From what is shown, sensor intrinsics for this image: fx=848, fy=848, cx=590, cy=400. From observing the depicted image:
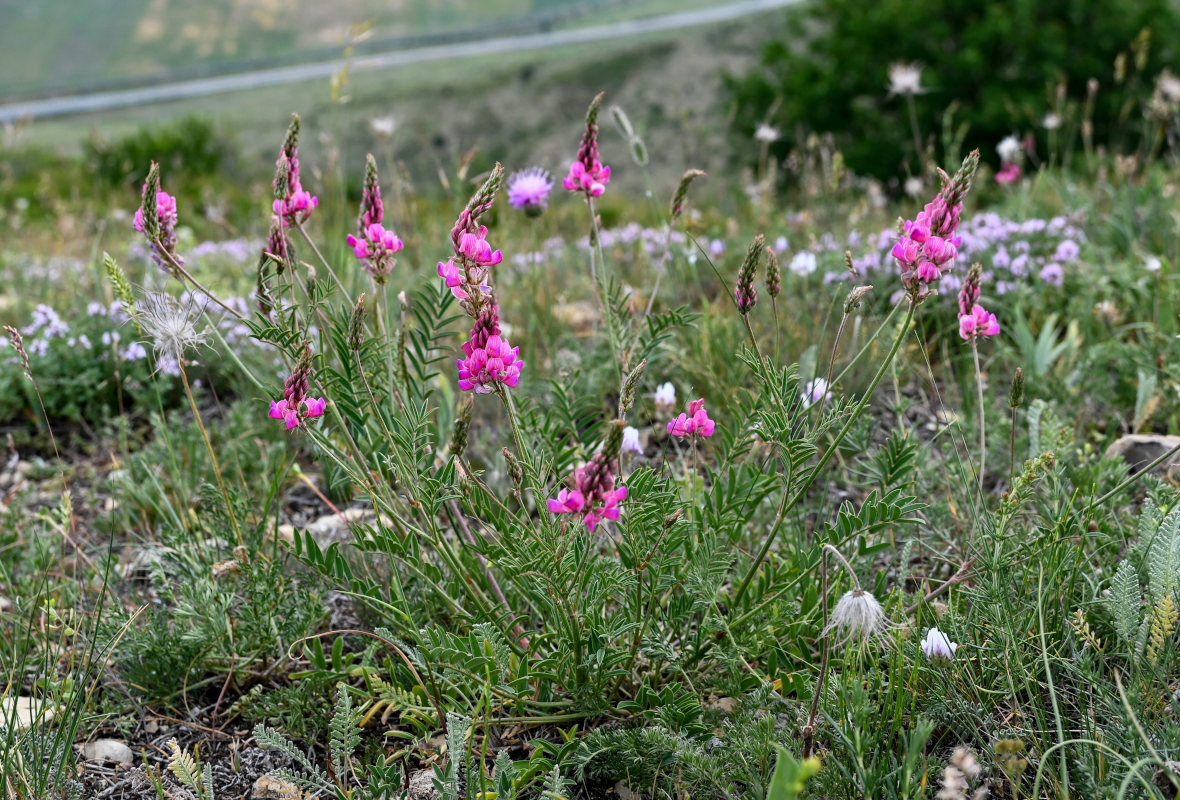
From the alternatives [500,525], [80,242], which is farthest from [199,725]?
[80,242]

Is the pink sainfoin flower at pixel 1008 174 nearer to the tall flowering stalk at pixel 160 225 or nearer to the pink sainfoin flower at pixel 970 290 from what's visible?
the pink sainfoin flower at pixel 970 290

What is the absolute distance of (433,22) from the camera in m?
46.6

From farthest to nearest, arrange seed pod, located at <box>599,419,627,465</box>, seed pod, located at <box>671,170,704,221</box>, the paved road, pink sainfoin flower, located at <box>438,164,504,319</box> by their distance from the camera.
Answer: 1. the paved road
2. seed pod, located at <box>671,170,704,221</box>
3. pink sainfoin flower, located at <box>438,164,504,319</box>
4. seed pod, located at <box>599,419,627,465</box>

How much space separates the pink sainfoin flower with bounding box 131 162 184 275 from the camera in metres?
1.50

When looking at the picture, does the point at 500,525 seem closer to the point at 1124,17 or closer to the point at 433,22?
the point at 1124,17

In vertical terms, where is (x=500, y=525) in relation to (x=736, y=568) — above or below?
above

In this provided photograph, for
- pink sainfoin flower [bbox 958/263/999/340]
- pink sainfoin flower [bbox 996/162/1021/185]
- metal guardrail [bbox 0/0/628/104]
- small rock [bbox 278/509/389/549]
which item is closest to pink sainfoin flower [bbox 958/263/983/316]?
pink sainfoin flower [bbox 958/263/999/340]

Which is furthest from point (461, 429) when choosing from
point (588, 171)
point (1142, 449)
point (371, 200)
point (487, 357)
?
point (1142, 449)

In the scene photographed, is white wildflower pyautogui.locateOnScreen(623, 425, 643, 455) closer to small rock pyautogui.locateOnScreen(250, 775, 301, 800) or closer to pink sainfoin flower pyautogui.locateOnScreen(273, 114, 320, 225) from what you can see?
pink sainfoin flower pyautogui.locateOnScreen(273, 114, 320, 225)

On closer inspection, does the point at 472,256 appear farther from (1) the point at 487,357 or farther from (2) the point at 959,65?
(2) the point at 959,65

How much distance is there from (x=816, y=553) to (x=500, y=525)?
0.64 m

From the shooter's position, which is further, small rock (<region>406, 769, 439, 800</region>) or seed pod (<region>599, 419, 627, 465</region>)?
small rock (<region>406, 769, 439, 800</region>)

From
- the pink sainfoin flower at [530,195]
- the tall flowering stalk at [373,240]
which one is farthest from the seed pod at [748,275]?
the pink sainfoin flower at [530,195]

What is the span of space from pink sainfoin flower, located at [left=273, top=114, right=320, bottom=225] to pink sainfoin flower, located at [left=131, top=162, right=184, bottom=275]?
0.21 m
